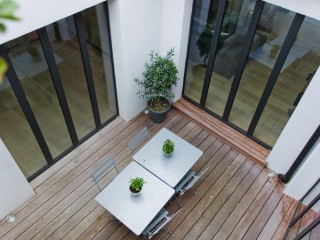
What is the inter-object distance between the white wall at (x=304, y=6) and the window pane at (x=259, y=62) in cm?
20

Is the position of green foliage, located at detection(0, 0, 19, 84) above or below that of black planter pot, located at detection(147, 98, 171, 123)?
above

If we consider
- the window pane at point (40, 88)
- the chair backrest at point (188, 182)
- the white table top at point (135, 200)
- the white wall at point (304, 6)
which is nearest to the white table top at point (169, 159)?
the white table top at point (135, 200)

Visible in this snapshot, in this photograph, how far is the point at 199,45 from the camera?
18.8ft

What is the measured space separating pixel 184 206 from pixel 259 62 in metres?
2.75

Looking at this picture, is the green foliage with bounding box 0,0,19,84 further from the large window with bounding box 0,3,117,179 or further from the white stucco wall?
the white stucco wall

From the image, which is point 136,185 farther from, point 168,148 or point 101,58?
point 101,58

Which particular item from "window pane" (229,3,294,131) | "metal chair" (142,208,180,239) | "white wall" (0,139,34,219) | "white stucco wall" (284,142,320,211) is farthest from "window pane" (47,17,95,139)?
"white stucco wall" (284,142,320,211)

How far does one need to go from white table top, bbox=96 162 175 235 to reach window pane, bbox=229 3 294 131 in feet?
7.57

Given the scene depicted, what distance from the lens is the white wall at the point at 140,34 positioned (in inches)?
190

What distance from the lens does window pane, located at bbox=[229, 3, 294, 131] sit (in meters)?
4.47

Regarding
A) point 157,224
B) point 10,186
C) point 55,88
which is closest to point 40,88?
point 55,88

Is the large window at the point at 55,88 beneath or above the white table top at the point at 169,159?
above

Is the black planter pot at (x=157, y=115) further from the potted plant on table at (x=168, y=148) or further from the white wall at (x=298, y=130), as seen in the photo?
the white wall at (x=298, y=130)

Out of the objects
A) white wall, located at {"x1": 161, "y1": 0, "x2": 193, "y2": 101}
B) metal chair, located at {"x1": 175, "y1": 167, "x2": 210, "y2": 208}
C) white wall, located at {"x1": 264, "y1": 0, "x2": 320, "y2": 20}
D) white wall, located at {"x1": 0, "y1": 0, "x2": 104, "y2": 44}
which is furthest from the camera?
white wall, located at {"x1": 161, "y1": 0, "x2": 193, "y2": 101}
